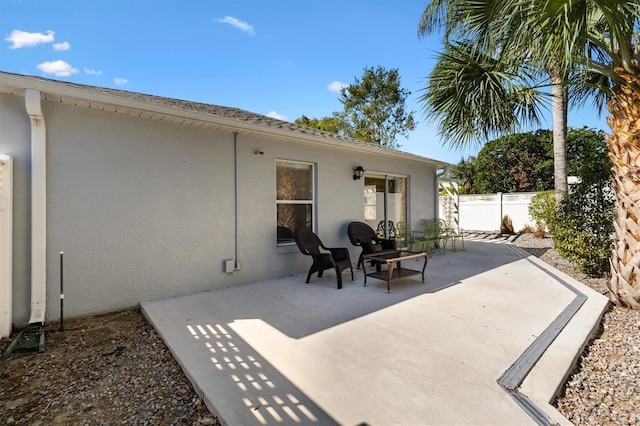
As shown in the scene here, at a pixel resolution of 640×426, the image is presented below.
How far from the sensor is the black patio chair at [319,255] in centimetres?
598

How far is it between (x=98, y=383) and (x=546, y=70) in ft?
23.5

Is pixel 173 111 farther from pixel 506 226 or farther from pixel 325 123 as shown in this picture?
pixel 325 123

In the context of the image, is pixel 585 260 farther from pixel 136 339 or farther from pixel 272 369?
pixel 136 339

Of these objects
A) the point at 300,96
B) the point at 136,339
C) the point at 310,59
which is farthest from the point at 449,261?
the point at 300,96

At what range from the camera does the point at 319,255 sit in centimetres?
607

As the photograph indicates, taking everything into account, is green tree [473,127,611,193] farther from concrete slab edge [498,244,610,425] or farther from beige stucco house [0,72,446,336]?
beige stucco house [0,72,446,336]

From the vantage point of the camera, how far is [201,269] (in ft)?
18.6

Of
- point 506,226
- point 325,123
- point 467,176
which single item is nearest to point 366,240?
point 506,226

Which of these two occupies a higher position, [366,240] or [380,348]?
[366,240]

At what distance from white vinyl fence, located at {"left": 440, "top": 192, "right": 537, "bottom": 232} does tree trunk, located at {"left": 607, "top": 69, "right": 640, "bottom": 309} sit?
10.9 metres

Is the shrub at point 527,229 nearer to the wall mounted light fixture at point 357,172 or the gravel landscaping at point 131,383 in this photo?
the wall mounted light fixture at point 357,172

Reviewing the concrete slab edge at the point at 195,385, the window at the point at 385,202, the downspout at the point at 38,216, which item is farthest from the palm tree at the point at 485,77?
the downspout at the point at 38,216

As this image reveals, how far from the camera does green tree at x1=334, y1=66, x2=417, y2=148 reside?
74.0ft

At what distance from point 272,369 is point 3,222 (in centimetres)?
373
